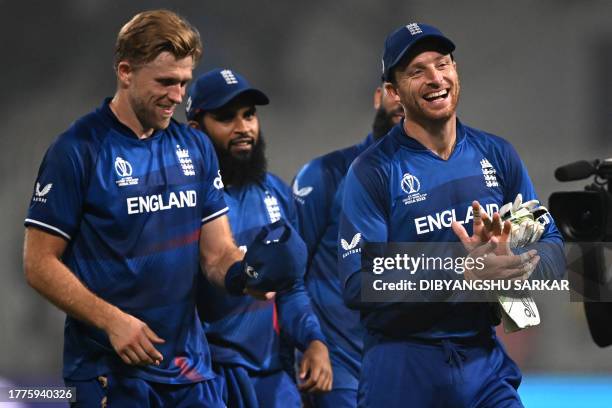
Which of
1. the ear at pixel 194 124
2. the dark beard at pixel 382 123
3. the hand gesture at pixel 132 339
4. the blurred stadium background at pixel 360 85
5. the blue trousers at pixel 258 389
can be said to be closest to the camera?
the hand gesture at pixel 132 339

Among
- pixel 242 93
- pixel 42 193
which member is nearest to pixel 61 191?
pixel 42 193

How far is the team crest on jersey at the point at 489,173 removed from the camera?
147 inches

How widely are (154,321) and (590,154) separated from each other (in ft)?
17.2

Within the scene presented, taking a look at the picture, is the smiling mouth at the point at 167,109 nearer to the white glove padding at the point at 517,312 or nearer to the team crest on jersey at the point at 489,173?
the team crest on jersey at the point at 489,173

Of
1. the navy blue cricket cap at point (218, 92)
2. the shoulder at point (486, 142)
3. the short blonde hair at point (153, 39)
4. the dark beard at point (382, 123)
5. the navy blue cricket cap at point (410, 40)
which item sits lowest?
the dark beard at point (382, 123)

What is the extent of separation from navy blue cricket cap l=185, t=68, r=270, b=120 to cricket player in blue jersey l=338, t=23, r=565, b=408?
1191 millimetres

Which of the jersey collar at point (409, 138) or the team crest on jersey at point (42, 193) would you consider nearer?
the team crest on jersey at point (42, 193)

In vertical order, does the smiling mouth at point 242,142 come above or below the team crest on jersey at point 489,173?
above

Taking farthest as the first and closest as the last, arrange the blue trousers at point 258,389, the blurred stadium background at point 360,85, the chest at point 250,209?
the blurred stadium background at point 360,85
the chest at point 250,209
the blue trousers at point 258,389

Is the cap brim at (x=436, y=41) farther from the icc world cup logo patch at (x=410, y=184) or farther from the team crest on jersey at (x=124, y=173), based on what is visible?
the team crest on jersey at (x=124, y=173)

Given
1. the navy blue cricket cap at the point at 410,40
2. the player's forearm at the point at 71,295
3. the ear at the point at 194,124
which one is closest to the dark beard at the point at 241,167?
the ear at the point at 194,124

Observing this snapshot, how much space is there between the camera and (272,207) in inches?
189

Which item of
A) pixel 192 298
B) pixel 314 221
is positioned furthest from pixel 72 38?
pixel 192 298

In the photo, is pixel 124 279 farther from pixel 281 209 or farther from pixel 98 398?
pixel 281 209
